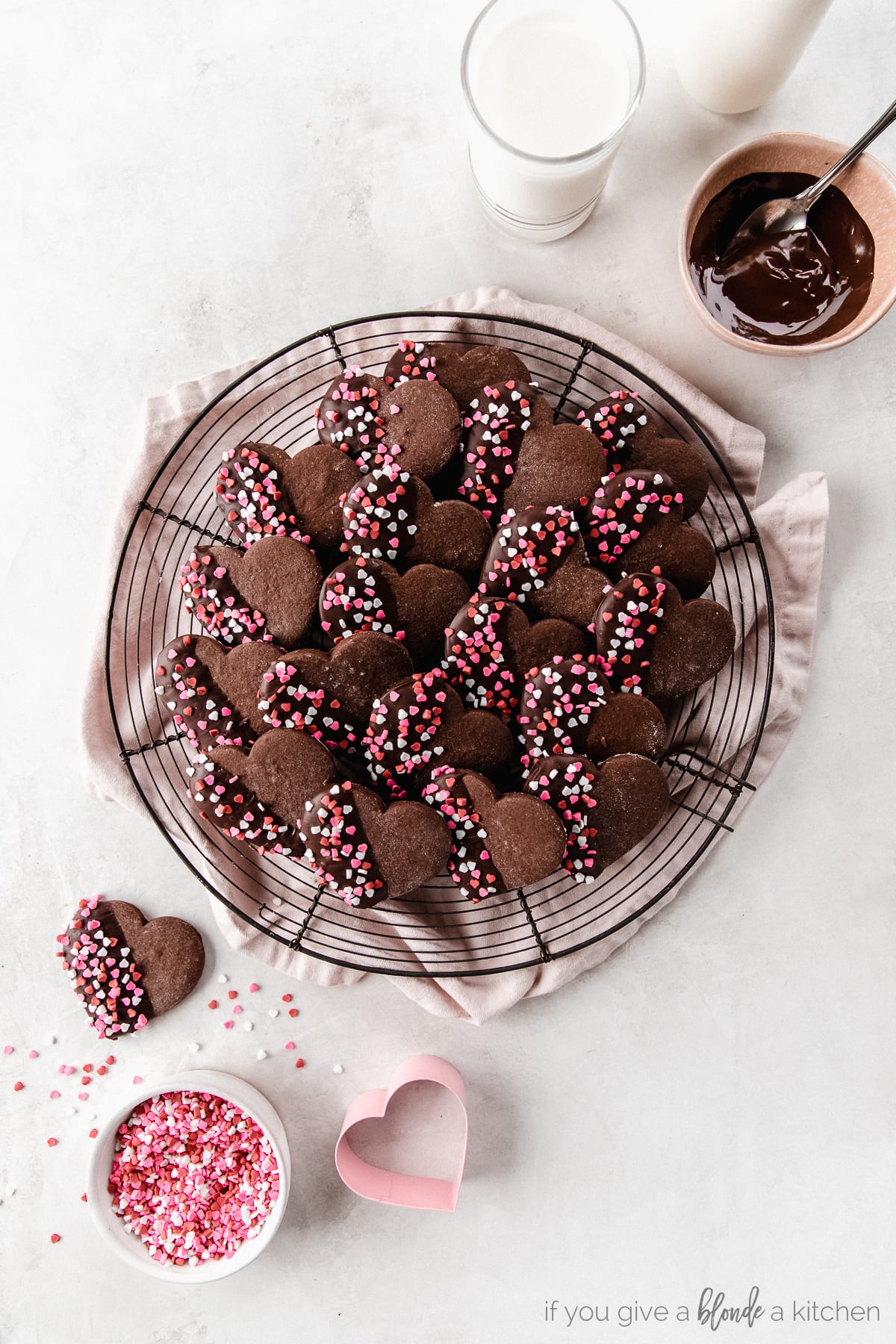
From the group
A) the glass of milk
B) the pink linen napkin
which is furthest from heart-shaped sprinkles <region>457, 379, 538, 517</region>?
the glass of milk

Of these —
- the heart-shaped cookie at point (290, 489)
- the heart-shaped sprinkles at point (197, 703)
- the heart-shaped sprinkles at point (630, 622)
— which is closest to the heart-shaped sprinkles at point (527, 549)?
the heart-shaped sprinkles at point (630, 622)

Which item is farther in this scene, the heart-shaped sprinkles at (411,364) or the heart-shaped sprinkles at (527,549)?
the heart-shaped sprinkles at (411,364)

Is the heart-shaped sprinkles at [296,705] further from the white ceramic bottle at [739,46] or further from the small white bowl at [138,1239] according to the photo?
the white ceramic bottle at [739,46]

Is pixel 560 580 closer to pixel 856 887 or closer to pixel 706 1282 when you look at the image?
pixel 856 887

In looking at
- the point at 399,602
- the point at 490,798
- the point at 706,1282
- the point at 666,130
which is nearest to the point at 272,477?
the point at 399,602

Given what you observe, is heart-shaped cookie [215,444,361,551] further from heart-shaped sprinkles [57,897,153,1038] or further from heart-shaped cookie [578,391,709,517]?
heart-shaped sprinkles [57,897,153,1038]

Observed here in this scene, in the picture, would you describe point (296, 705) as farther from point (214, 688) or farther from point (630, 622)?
point (630, 622)
